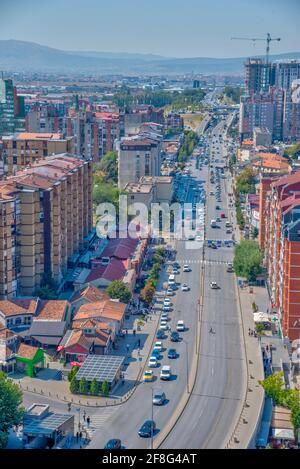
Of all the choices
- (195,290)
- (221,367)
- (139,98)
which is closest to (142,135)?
(195,290)

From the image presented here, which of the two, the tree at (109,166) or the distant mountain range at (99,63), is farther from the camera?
the distant mountain range at (99,63)

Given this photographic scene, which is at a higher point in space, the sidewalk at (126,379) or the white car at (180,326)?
the white car at (180,326)

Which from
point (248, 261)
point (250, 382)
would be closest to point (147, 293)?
point (248, 261)

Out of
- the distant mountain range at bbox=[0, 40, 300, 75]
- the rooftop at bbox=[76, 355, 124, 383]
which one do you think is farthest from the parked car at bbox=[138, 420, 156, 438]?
the distant mountain range at bbox=[0, 40, 300, 75]

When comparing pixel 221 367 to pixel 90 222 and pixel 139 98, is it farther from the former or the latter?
pixel 139 98

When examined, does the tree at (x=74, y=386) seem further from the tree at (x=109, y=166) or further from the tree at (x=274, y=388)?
the tree at (x=109, y=166)

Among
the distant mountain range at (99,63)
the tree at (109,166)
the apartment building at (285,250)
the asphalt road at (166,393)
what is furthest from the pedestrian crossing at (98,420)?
the distant mountain range at (99,63)
